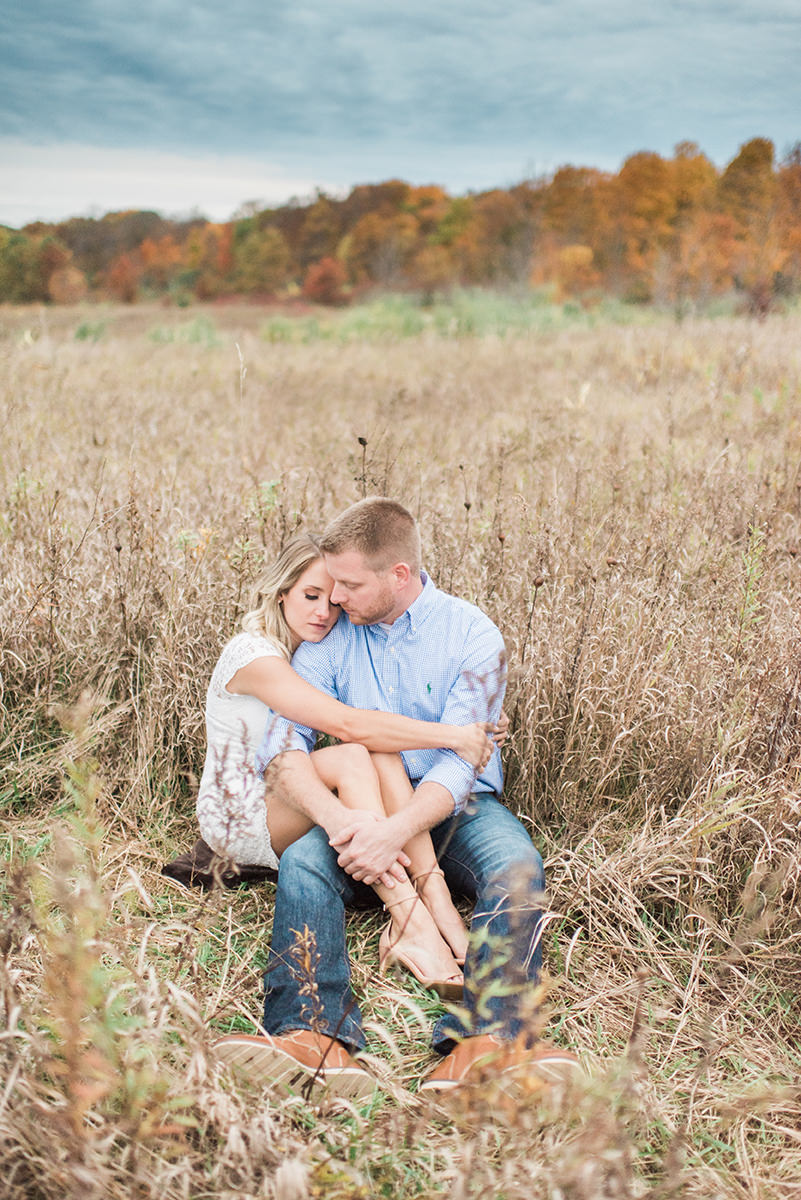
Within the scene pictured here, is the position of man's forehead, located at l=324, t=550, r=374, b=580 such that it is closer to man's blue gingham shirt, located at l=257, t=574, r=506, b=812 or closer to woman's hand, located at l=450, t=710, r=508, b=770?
man's blue gingham shirt, located at l=257, t=574, r=506, b=812

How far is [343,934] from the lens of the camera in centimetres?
233

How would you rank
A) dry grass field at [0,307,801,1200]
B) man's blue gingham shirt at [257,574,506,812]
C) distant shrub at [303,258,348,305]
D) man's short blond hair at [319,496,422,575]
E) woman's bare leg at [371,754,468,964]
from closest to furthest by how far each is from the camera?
dry grass field at [0,307,801,1200] < woman's bare leg at [371,754,468,964] < man's short blond hair at [319,496,422,575] < man's blue gingham shirt at [257,574,506,812] < distant shrub at [303,258,348,305]

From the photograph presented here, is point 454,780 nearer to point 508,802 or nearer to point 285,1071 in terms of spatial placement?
point 508,802

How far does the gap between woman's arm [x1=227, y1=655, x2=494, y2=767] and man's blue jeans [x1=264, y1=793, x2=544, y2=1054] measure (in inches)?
11.6

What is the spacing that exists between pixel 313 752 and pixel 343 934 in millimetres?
614

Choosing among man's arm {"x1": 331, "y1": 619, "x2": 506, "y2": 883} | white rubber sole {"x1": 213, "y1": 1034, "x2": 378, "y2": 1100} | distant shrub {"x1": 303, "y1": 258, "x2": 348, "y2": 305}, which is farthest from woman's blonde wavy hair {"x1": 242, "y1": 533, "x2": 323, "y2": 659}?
distant shrub {"x1": 303, "y1": 258, "x2": 348, "y2": 305}

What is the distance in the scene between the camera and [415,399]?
8219mm

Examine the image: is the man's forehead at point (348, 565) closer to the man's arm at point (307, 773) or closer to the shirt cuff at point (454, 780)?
the man's arm at point (307, 773)

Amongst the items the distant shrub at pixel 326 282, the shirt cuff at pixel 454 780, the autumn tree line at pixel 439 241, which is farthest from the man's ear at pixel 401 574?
the distant shrub at pixel 326 282

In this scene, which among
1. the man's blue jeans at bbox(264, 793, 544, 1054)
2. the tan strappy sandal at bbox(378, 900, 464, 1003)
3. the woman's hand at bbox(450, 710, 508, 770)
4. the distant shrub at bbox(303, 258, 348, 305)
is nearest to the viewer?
the man's blue jeans at bbox(264, 793, 544, 1054)

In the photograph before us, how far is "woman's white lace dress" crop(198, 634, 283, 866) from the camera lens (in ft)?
8.79

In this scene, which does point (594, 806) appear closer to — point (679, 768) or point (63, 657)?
point (679, 768)

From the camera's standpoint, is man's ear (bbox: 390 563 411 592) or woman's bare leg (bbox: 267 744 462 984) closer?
woman's bare leg (bbox: 267 744 462 984)

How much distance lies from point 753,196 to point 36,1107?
1078 inches
